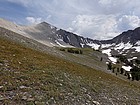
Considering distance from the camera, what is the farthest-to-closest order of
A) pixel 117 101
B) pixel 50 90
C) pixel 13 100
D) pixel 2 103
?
pixel 117 101, pixel 50 90, pixel 13 100, pixel 2 103

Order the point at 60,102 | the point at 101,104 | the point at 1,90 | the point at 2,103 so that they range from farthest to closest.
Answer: the point at 101,104
the point at 60,102
the point at 1,90
the point at 2,103

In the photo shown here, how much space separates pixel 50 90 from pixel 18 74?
3736 millimetres

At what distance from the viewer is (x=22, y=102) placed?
50.5ft

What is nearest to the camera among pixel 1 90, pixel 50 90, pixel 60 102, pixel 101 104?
pixel 1 90

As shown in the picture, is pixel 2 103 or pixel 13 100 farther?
pixel 13 100

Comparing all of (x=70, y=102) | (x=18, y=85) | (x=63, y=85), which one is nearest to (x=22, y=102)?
(x=18, y=85)

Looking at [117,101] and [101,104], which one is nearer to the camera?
[101,104]

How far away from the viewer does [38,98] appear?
16562 millimetres

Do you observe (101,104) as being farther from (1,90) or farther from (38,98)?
(1,90)

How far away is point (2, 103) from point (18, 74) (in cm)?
691

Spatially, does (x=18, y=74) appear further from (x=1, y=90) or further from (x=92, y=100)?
(x=92, y=100)

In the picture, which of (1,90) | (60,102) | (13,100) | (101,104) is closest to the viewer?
(13,100)

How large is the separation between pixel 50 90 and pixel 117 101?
8.76 metres

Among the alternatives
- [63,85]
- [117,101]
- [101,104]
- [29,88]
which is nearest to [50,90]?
[29,88]
